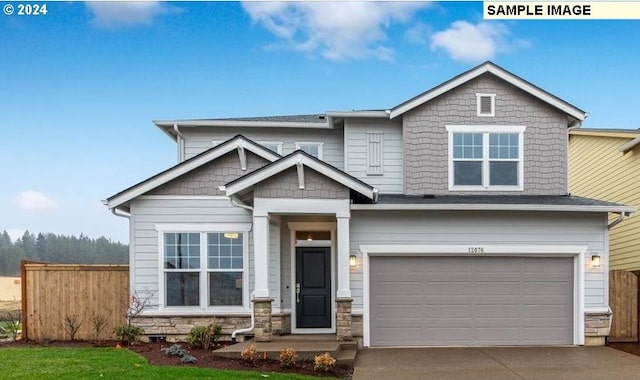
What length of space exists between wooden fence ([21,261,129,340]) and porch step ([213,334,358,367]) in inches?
134

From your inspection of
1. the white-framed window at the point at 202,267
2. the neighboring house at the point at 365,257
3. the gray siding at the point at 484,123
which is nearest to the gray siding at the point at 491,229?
the neighboring house at the point at 365,257

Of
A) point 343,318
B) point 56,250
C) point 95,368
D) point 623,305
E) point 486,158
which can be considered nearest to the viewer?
point 95,368

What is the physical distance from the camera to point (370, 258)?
11.4 meters

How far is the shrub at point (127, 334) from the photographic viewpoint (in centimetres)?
1102

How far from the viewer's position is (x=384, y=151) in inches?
515

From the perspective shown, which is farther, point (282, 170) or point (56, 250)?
point (56, 250)

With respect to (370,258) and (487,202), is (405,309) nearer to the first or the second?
(370,258)

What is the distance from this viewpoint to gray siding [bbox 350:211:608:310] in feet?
37.1

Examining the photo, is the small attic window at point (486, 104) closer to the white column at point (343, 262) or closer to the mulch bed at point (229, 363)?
the white column at point (343, 262)

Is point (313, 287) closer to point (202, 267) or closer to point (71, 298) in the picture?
point (202, 267)

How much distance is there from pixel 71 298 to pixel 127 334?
186cm

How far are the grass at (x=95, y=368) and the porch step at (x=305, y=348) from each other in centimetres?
102

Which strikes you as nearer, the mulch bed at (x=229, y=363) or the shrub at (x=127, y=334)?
the mulch bed at (x=229, y=363)

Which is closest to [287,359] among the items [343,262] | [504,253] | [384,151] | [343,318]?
[343,318]
